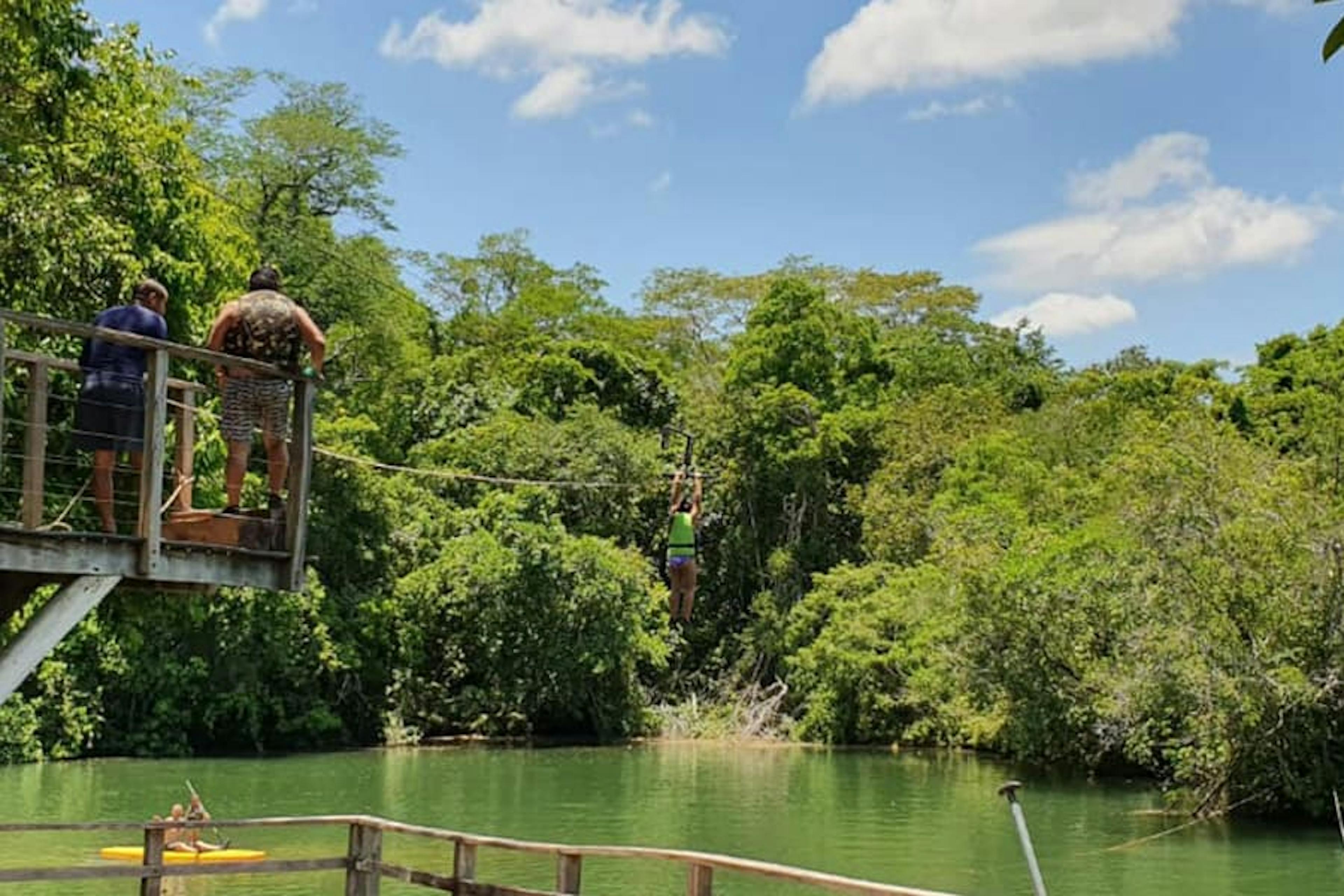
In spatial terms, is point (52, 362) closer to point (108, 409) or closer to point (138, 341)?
point (108, 409)

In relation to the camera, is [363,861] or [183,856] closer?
[363,861]

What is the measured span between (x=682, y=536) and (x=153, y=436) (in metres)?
6.01

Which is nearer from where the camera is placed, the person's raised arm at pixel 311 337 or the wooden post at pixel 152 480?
the wooden post at pixel 152 480

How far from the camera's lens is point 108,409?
7113 millimetres

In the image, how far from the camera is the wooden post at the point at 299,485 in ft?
23.8

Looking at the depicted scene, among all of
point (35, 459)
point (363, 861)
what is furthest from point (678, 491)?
point (35, 459)

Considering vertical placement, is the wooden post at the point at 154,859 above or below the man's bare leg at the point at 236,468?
below

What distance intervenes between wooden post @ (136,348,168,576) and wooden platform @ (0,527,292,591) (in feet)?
0.11

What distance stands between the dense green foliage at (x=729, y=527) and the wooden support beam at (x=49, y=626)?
9.86m

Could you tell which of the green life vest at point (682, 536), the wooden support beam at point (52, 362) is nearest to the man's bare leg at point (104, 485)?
the wooden support beam at point (52, 362)

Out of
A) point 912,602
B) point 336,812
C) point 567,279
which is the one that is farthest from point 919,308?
point 336,812

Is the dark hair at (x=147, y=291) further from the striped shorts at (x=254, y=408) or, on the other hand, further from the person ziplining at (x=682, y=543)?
the person ziplining at (x=682, y=543)

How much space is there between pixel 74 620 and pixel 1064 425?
37.6 meters

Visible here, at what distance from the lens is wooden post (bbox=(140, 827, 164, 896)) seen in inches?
347
